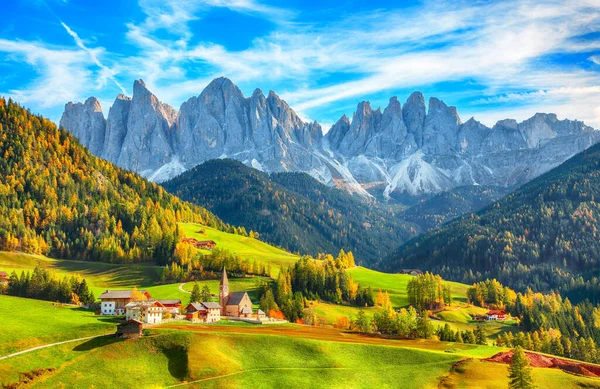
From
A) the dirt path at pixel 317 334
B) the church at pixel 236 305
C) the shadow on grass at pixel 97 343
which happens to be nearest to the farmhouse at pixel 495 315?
the dirt path at pixel 317 334

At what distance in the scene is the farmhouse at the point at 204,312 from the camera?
120562 millimetres

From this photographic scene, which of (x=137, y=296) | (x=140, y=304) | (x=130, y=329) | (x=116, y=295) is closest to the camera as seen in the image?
(x=130, y=329)

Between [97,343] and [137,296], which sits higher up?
[137,296]

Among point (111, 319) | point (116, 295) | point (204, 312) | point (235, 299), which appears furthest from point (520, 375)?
point (116, 295)

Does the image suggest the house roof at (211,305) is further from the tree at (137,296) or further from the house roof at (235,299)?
the tree at (137,296)

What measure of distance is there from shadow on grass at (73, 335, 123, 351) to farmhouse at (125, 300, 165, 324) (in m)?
16.5

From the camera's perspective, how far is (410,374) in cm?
8606

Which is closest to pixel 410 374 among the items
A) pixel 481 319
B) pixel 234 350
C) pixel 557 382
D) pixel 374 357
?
pixel 374 357

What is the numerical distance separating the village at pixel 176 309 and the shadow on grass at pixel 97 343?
478 inches

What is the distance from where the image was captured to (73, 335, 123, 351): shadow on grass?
85.9 m

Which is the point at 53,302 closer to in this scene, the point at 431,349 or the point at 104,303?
the point at 104,303

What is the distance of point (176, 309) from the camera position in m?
129

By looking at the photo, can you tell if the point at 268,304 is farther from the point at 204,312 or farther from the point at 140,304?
the point at 140,304

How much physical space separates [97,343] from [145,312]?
69.5 feet
